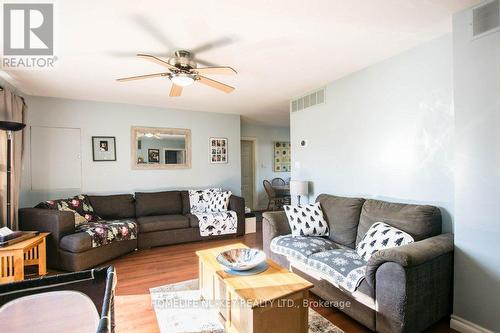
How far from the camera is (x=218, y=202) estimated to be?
4.44 metres

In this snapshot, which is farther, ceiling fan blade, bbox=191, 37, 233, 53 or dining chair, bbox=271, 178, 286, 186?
dining chair, bbox=271, 178, 286, 186

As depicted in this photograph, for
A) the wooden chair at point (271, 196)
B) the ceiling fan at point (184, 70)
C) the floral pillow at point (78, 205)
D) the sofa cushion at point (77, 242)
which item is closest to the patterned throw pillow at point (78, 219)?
the floral pillow at point (78, 205)

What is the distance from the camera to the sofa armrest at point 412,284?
1.55 metres

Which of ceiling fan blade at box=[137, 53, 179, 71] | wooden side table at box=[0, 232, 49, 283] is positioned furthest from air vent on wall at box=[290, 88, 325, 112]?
wooden side table at box=[0, 232, 49, 283]

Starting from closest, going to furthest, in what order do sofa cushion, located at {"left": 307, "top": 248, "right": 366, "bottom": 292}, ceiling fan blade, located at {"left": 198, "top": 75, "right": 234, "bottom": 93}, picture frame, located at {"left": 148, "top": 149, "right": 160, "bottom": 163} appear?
sofa cushion, located at {"left": 307, "top": 248, "right": 366, "bottom": 292} → ceiling fan blade, located at {"left": 198, "top": 75, "right": 234, "bottom": 93} → picture frame, located at {"left": 148, "top": 149, "right": 160, "bottom": 163}

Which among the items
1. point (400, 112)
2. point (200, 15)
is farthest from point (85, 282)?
point (400, 112)

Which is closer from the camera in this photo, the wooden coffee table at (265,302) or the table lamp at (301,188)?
the wooden coffee table at (265,302)

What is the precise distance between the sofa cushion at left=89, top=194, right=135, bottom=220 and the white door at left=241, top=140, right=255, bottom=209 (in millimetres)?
3123

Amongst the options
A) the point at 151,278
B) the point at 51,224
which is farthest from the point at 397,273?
the point at 51,224

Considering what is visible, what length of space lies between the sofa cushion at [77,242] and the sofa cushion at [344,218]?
2.80 m

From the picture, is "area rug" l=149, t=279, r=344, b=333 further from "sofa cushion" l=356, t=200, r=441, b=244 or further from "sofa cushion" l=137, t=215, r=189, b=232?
"sofa cushion" l=137, t=215, r=189, b=232

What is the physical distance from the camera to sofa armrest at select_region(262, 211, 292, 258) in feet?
9.16

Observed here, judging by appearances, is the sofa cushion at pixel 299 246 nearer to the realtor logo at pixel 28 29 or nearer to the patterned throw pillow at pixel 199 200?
the patterned throw pillow at pixel 199 200

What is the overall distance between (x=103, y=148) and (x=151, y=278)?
2559mm
